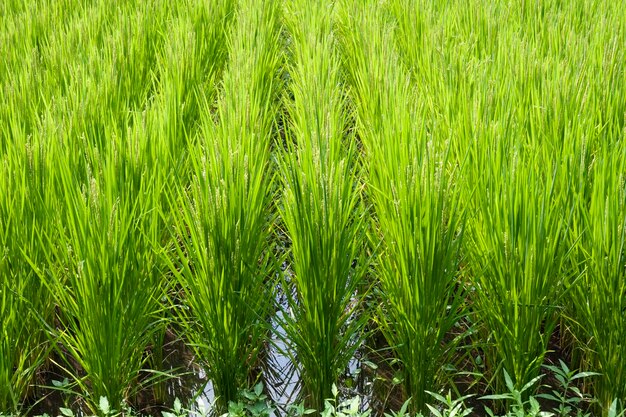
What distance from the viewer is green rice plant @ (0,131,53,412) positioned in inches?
86.7

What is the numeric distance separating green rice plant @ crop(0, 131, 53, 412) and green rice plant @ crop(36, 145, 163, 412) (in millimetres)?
71

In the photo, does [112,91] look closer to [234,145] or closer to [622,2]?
[234,145]

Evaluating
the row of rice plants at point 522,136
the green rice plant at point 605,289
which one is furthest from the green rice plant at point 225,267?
the green rice plant at point 605,289

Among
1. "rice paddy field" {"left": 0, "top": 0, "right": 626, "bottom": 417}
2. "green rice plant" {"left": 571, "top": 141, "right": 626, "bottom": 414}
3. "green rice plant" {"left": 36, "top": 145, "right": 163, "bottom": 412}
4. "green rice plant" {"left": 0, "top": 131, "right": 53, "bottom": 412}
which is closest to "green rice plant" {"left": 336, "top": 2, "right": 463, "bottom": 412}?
"rice paddy field" {"left": 0, "top": 0, "right": 626, "bottom": 417}

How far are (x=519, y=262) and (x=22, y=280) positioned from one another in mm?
1357

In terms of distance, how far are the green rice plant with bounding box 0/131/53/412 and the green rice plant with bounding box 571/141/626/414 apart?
4.76ft

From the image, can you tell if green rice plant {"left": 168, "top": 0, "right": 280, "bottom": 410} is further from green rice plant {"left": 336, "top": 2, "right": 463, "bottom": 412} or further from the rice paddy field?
green rice plant {"left": 336, "top": 2, "right": 463, "bottom": 412}

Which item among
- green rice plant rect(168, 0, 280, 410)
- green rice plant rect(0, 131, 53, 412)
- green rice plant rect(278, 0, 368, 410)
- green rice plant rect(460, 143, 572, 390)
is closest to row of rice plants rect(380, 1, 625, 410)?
green rice plant rect(460, 143, 572, 390)

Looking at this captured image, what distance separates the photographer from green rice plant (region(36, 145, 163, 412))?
2.12m

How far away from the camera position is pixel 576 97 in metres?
2.97

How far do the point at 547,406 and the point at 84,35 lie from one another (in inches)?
115

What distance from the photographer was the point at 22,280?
232 cm

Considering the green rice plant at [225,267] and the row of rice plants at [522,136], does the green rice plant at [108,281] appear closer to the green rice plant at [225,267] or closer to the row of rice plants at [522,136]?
the green rice plant at [225,267]

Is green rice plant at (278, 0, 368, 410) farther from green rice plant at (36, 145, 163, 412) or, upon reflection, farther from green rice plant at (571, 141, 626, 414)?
green rice plant at (571, 141, 626, 414)
